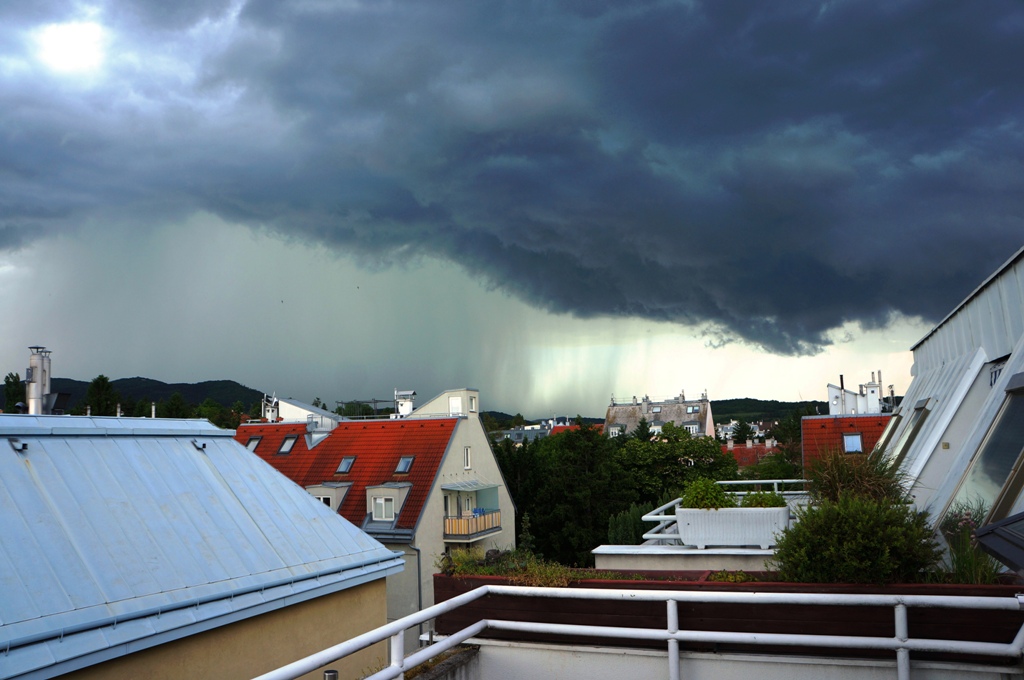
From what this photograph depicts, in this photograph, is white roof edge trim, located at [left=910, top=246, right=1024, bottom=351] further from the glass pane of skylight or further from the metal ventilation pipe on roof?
the metal ventilation pipe on roof

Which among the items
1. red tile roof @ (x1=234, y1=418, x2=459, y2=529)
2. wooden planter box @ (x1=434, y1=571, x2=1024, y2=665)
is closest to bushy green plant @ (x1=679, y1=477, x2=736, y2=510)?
wooden planter box @ (x1=434, y1=571, x2=1024, y2=665)

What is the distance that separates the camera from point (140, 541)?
941cm

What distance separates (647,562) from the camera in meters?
10.8

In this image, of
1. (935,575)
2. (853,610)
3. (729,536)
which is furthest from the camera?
(729,536)

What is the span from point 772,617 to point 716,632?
535 millimetres

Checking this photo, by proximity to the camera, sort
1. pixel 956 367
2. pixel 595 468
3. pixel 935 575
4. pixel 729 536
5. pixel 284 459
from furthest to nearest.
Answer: pixel 595 468 < pixel 284 459 < pixel 956 367 < pixel 729 536 < pixel 935 575

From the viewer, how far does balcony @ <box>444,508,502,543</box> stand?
35688mm

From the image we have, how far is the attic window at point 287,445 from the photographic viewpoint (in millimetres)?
42281

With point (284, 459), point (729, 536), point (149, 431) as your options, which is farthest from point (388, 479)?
point (729, 536)

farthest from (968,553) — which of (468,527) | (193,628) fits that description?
(468,527)

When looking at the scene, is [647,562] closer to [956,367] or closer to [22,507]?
[956,367]

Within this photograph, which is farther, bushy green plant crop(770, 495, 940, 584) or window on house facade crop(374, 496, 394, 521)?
window on house facade crop(374, 496, 394, 521)

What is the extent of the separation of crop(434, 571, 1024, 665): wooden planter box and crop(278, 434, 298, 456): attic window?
1482 inches

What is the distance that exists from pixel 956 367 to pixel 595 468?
34.8 metres
